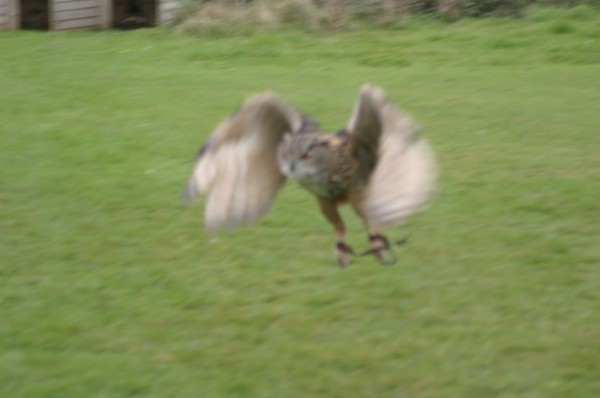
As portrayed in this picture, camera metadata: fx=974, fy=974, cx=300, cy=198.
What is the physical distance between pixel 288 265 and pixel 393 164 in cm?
278

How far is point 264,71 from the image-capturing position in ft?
40.7

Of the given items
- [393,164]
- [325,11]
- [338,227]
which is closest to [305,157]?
[393,164]

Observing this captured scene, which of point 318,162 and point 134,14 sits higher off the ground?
point 318,162

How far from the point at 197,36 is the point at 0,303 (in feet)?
31.6

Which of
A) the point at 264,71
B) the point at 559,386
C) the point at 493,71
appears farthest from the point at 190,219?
the point at 493,71

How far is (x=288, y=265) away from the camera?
20.6 feet

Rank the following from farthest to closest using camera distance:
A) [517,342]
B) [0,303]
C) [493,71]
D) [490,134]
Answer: [493,71] → [490,134] → [0,303] → [517,342]

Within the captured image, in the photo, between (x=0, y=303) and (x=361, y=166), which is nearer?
(x=361, y=166)

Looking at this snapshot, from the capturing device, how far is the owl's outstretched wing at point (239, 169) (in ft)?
13.5

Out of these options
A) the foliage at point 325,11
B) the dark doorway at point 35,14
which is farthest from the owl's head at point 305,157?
the dark doorway at point 35,14

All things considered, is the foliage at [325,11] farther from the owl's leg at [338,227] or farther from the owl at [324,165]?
the owl's leg at [338,227]

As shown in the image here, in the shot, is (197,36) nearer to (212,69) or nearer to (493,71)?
(212,69)

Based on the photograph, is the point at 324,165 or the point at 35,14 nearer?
the point at 324,165

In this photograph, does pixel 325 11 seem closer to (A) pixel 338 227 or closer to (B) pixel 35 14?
(B) pixel 35 14
